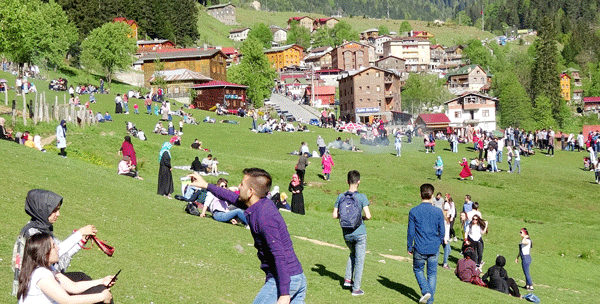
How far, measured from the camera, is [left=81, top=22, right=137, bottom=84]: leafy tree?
7950cm

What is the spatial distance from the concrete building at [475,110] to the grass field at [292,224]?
73.4 meters

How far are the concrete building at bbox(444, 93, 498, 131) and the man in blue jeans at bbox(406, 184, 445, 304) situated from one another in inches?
4195

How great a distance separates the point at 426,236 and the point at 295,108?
95.4 metres

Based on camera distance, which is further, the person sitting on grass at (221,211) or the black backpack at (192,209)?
the black backpack at (192,209)

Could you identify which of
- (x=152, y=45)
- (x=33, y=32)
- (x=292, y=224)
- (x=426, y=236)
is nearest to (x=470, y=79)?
(x=152, y=45)

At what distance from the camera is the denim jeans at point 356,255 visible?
11656mm

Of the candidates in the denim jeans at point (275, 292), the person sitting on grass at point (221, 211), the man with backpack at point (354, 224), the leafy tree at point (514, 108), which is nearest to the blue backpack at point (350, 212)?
the man with backpack at point (354, 224)

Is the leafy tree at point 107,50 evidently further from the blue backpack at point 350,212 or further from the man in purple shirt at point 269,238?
the man in purple shirt at point 269,238

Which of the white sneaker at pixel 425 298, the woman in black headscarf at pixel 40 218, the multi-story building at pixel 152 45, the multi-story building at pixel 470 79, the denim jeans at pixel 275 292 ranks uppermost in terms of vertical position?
the multi-story building at pixel 152 45

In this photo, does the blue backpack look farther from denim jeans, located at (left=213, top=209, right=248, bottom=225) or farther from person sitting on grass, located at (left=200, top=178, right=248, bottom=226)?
denim jeans, located at (left=213, top=209, right=248, bottom=225)

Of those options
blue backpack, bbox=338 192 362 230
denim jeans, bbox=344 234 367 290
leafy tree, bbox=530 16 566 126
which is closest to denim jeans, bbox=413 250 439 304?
denim jeans, bbox=344 234 367 290

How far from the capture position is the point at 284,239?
7367 millimetres

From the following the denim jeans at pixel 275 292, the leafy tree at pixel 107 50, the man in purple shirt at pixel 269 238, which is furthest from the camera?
the leafy tree at pixel 107 50

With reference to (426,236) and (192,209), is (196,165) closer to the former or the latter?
(192,209)
